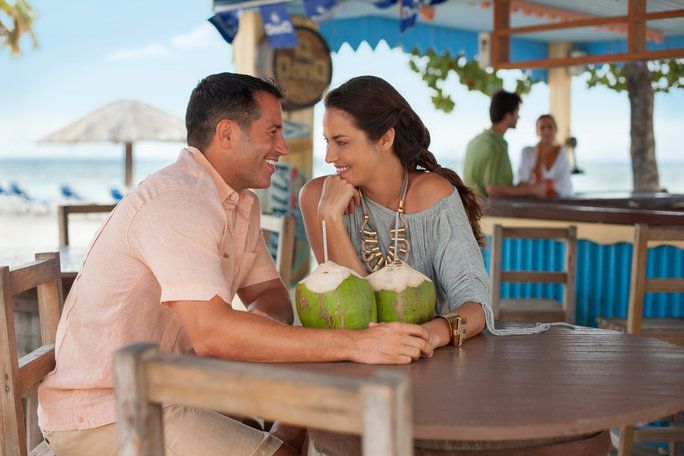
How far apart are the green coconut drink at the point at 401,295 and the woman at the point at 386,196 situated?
1.02ft

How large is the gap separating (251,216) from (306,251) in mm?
6156

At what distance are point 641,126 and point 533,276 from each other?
431 cm

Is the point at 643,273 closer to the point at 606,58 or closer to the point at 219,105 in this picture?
the point at 219,105

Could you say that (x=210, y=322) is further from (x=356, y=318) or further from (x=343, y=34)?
(x=343, y=34)

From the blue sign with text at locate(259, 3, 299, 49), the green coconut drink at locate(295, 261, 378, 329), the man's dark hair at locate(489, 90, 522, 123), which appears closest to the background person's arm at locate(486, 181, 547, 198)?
the man's dark hair at locate(489, 90, 522, 123)

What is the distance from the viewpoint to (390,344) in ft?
5.66

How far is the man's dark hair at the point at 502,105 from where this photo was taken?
6109 millimetres

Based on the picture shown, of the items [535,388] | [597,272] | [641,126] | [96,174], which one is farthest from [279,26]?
[96,174]

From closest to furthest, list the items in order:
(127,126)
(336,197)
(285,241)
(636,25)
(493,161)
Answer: (336,197) → (285,241) → (636,25) → (493,161) → (127,126)

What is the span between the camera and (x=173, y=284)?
68.3 inches

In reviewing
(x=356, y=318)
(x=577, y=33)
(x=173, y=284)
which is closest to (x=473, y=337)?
(x=356, y=318)

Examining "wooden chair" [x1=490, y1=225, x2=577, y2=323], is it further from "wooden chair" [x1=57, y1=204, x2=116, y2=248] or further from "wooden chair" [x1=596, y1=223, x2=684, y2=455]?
"wooden chair" [x1=57, y1=204, x2=116, y2=248]

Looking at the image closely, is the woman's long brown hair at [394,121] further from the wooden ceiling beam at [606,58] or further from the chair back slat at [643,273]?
the wooden ceiling beam at [606,58]

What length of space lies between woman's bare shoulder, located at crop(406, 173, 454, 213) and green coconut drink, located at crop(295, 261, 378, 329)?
61cm
